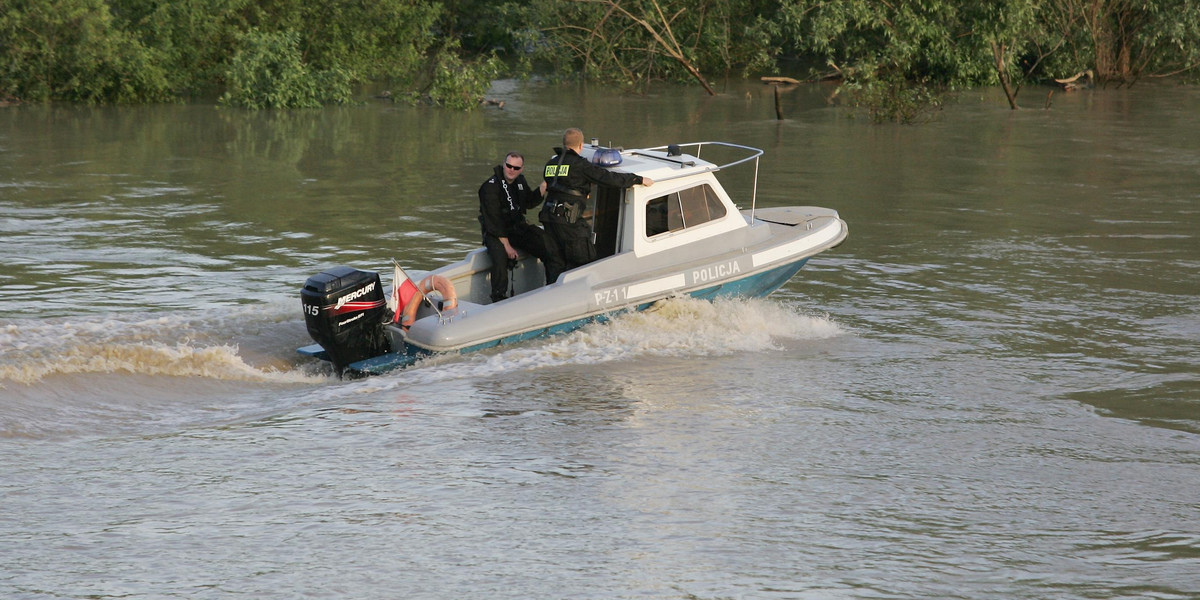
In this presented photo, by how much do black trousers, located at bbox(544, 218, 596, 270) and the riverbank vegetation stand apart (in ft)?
56.4

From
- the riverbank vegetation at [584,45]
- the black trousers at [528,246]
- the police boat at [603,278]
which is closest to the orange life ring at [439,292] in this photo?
the police boat at [603,278]

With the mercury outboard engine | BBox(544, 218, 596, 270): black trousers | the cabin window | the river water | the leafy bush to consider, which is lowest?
the river water

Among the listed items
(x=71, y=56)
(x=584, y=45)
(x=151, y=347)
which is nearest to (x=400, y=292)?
(x=151, y=347)

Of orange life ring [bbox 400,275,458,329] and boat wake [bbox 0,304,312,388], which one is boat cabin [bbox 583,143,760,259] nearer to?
orange life ring [bbox 400,275,458,329]

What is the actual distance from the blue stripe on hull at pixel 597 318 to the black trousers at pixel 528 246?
0.55 metres

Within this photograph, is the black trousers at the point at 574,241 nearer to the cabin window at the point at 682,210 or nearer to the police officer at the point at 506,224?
the police officer at the point at 506,224

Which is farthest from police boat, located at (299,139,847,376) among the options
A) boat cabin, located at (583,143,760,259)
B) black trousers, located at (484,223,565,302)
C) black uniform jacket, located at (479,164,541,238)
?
black uniform jacket, located at (479,164,541,238)

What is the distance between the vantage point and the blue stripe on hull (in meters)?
9.28

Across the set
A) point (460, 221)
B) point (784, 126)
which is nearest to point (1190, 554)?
point (460, 221)

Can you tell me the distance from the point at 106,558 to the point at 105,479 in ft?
3.58

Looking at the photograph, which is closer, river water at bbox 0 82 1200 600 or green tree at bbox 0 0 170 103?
river water at bbox 0 82 1200 600

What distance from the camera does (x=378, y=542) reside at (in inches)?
251

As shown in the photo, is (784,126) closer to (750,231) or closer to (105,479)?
(750,231)

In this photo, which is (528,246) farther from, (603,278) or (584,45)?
(584,45)
